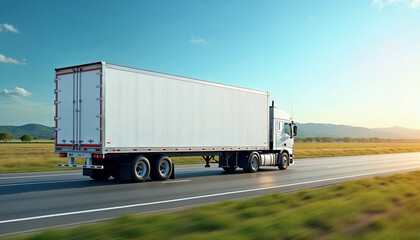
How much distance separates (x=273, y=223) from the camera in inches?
252

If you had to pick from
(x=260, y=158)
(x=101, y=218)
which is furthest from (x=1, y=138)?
(x=101, y=218)

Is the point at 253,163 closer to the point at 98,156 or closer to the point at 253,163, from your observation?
the point at 253,163

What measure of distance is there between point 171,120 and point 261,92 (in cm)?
701

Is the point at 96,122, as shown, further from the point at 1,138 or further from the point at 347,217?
the point at 1,138

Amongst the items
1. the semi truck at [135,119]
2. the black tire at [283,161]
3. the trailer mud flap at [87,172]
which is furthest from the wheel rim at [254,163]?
the trailer mud flap at [87,172]

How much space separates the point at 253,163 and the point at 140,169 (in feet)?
24.6

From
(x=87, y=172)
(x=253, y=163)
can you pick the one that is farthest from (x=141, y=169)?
(x=253, y=163)

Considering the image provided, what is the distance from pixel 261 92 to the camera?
72.2 feet

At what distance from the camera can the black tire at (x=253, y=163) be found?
21014 mm

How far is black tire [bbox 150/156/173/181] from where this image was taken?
16.1 meters

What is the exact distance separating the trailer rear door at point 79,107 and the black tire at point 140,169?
5.46ft

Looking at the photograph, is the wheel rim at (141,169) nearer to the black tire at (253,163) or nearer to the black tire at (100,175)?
the black tire at (100,175)

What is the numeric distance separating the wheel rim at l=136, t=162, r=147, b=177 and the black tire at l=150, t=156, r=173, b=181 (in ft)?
1.68

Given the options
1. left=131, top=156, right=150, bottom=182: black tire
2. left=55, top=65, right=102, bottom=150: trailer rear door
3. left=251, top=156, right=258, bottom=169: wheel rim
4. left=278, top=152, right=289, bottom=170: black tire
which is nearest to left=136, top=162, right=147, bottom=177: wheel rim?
left=131, top=156, right=150, bottom=182: black tire
